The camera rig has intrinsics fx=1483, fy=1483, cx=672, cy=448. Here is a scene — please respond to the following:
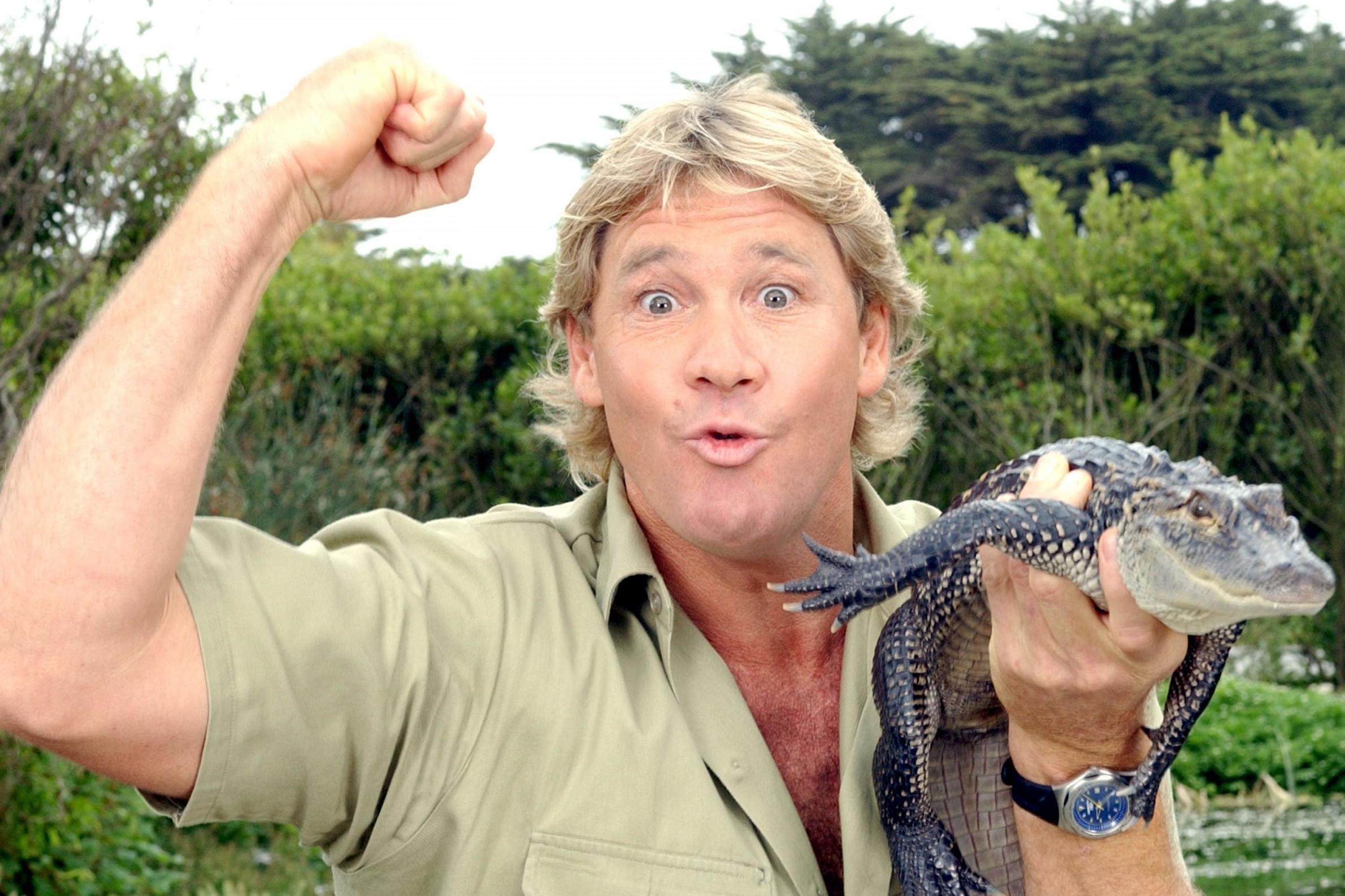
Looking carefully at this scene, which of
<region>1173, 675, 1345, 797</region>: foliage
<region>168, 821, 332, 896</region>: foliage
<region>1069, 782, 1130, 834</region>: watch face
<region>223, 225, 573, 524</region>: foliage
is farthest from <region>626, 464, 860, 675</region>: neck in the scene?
<region>223, 225, 573, 524</region>: foliage

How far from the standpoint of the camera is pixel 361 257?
38.2ft

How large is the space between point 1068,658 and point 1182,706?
10.9 inches

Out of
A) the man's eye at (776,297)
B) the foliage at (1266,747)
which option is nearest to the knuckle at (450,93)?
the man's eye at (776,297)

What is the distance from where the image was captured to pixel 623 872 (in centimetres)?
221

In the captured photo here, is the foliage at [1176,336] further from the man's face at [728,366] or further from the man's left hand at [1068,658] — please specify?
the man's left hand at [1068,658]

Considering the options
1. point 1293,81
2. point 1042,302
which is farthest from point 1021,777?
point 1293,81

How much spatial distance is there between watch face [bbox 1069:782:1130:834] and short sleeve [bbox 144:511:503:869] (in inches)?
37.0

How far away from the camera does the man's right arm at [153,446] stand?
5.82 feet

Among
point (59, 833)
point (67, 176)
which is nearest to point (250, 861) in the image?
point (59, 833)

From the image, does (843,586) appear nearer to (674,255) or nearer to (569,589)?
(569,589)

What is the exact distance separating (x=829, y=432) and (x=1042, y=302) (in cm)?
739

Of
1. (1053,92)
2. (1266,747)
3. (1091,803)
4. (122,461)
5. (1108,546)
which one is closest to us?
(122,461)

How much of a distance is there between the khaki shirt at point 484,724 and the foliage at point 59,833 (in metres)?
2.98

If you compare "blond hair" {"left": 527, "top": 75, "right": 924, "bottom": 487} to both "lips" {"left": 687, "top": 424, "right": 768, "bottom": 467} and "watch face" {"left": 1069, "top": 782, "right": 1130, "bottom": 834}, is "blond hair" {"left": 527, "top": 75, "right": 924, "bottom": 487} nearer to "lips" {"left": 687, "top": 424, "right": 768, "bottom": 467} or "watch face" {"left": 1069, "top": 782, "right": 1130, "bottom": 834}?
"lips" {"left": 687, "top": 424, "right": 768, "bottom": 467}
